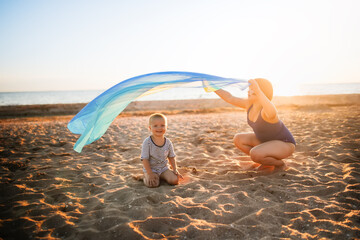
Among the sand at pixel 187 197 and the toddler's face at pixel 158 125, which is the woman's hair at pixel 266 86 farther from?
the toddler's face at pixel 158 125

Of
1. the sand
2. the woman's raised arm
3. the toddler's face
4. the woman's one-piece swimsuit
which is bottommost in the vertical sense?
the sand

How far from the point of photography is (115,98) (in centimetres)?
316

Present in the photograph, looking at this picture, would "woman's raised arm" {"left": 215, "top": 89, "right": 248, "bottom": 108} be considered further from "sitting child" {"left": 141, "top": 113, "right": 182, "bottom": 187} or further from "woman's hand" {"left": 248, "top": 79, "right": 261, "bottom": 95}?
"sitting child" {"left": 141, "top": 113, "right": 182, "bottom": 187}

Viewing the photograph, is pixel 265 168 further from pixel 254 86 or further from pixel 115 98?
pixel 115 98

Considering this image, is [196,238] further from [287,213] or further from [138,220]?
[287,213]

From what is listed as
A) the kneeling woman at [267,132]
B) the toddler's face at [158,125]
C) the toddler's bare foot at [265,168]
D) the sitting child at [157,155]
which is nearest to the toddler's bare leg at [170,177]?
the sitting child at [157,155]

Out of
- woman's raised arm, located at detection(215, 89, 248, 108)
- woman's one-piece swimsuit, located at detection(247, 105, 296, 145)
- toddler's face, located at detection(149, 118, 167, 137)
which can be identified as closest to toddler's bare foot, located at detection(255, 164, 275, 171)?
woman's one-piece swimsuit, located at detection(247, 105, 296, 145)

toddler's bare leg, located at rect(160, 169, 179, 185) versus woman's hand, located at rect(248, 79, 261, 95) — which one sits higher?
woman's hand, located at rect(248, 79, 261, 95)

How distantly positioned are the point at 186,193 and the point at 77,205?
140 cm

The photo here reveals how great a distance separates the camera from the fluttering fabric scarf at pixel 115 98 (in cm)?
313

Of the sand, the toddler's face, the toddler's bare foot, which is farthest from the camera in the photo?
the toddler's bare foot

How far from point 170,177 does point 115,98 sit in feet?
4.62

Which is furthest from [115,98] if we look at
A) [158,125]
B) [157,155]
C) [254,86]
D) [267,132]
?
[267,132]

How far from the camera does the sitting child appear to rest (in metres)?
3.08
